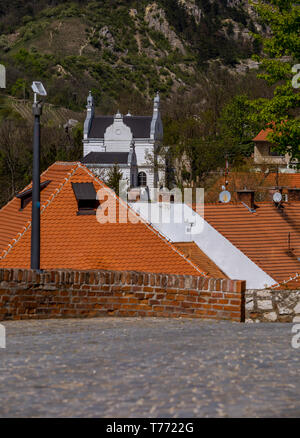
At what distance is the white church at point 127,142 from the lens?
8162 centimetres

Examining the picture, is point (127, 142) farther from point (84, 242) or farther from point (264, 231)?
point (84, 242)

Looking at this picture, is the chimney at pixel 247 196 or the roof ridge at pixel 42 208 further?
the chimney at pixel 247 196

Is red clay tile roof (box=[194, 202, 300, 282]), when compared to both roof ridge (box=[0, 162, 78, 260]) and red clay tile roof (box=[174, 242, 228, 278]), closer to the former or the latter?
red clay tile roof (box=[174, 242, 228, 278])

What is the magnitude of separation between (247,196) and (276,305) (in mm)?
20968

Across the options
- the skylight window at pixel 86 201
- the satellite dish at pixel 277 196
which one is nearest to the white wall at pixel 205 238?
the satellite dish at pixel 277 196

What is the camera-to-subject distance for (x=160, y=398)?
6.38 m

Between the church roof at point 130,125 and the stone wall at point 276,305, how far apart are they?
7873 centimetres

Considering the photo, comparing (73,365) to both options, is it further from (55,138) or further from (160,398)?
(55,138)

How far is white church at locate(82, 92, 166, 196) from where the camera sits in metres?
81.6

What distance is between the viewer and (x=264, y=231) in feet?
104

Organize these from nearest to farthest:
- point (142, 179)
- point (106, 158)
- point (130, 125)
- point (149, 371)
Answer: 1. point (149, 371)
2. point (106, 158)
3. point (142, 179)
4. point (130, 125)

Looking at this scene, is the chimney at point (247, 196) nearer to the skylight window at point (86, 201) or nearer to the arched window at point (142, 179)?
the skylight window at point (86, 201)

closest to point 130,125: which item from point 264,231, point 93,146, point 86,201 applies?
point 93,146

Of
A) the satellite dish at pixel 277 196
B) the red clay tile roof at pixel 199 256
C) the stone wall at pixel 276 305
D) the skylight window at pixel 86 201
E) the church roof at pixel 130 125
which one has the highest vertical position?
the church roof at pixel 130 125
